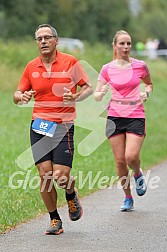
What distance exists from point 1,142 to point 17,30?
4767 centimetres

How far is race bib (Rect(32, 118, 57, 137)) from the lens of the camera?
374 inches

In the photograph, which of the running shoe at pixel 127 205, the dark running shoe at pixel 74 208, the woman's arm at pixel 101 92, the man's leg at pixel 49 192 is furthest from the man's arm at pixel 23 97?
the running shoe at pixel 127 205

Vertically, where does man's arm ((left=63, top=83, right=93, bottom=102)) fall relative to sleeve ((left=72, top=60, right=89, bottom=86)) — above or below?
below

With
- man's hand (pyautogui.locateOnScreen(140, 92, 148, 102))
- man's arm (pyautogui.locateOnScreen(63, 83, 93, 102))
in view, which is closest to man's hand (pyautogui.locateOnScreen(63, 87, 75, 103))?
man's arm (pyautogui.locateOnScreen(63, 83, 93, 102))

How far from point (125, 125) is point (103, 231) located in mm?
1837

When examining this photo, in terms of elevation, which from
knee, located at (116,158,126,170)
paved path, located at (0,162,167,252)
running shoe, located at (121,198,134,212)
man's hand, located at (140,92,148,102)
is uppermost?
man's hand, located at (140,92,148,102)

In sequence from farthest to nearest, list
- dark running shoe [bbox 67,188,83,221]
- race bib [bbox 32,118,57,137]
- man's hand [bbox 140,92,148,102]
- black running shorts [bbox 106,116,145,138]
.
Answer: black running shorts [bbox 106,116,145,138]
man's hand [bbox 140,92,148,102]
dark running shoe [bbox 67,188,83,221]
race bib [bbox 32,118,57,137]

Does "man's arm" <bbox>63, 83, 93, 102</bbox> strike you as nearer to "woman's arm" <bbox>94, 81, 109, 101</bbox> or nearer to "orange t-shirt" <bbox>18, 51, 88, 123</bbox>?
"orange t-shirt" <bbox>18, 51, 88, 123</bbox>

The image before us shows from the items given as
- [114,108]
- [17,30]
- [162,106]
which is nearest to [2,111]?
[162,106]

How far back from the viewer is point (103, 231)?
9.90 m

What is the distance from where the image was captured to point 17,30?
66.1 meters

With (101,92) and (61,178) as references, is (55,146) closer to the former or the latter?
(61,178)

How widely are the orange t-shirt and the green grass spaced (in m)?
1.41

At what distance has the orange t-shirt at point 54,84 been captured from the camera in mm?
9508
